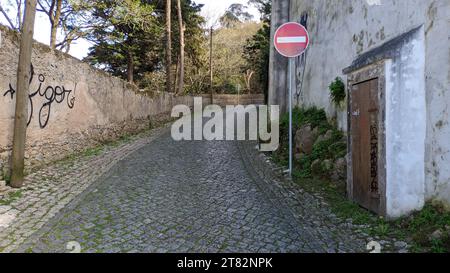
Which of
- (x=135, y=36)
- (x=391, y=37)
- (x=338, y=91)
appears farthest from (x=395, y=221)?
(x=135, y=36)

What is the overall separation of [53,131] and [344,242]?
6325 millimetres

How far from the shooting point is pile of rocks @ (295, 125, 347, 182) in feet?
18.2

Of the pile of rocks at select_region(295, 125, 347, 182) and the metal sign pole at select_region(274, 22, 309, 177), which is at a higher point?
the metal sign pole at select_region(274, 22, 309, 177)

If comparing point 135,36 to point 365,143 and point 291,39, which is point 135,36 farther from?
point 365,143

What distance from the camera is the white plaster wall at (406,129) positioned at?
3766 mm

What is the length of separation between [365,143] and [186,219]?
2599 millimetres

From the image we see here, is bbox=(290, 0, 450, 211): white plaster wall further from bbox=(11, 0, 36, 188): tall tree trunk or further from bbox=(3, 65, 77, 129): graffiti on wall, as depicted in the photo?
bbox=(3, 65, 77, 129): graffiti on wall

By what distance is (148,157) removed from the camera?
27.3 ft

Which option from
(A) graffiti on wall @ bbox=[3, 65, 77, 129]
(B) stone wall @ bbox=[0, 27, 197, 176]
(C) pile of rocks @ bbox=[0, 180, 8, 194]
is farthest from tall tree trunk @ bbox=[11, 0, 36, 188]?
(A) graffiti on wall @ bbox=[3, 65, 77, 129]

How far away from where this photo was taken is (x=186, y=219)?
423 cm

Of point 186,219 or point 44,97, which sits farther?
point 44,97

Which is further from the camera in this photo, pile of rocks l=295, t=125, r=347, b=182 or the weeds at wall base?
pile of rocks l=295, t=125, r=347, b=182

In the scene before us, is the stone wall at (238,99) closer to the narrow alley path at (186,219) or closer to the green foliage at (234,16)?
the green foliage at (234,16)

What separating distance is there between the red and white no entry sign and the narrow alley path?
2.54 meters
